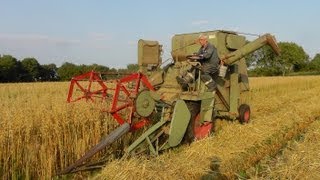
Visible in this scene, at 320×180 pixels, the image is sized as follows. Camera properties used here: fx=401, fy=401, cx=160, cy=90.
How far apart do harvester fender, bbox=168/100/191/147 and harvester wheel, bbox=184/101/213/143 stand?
1.21 ft

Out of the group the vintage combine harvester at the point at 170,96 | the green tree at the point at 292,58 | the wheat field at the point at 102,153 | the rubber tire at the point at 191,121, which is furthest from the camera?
the green tree at the point at 292,58

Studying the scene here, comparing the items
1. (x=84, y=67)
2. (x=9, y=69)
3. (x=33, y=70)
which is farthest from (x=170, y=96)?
(x=33, y=70)

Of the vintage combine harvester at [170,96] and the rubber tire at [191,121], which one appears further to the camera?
the rubber tire at [191,121]

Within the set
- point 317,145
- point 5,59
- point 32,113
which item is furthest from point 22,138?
point 5,59

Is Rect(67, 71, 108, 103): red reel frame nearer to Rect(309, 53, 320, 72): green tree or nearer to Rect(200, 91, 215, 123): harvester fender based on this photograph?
Rect(200, 91, 215, 123): harvester fender

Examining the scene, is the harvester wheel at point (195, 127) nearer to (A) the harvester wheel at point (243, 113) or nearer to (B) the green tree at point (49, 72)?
(A) the harvester wheel at point (243, 113)

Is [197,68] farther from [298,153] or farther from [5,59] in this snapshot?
[5,59]

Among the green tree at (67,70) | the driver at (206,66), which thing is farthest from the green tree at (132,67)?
the green tree at (67,70)

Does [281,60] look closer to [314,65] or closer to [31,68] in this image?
[314,65]

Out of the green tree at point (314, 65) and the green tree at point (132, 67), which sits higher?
the green tree at point (314, 65)

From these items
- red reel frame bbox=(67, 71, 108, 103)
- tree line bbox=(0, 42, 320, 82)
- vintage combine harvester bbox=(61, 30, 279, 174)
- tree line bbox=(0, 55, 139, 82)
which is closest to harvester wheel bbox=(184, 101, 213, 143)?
vintage combine harvester bbox=(61, 30, 279, 174)

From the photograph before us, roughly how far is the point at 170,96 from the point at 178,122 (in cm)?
112

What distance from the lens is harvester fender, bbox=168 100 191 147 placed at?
742 centimetres

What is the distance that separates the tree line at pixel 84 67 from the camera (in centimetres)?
5100
